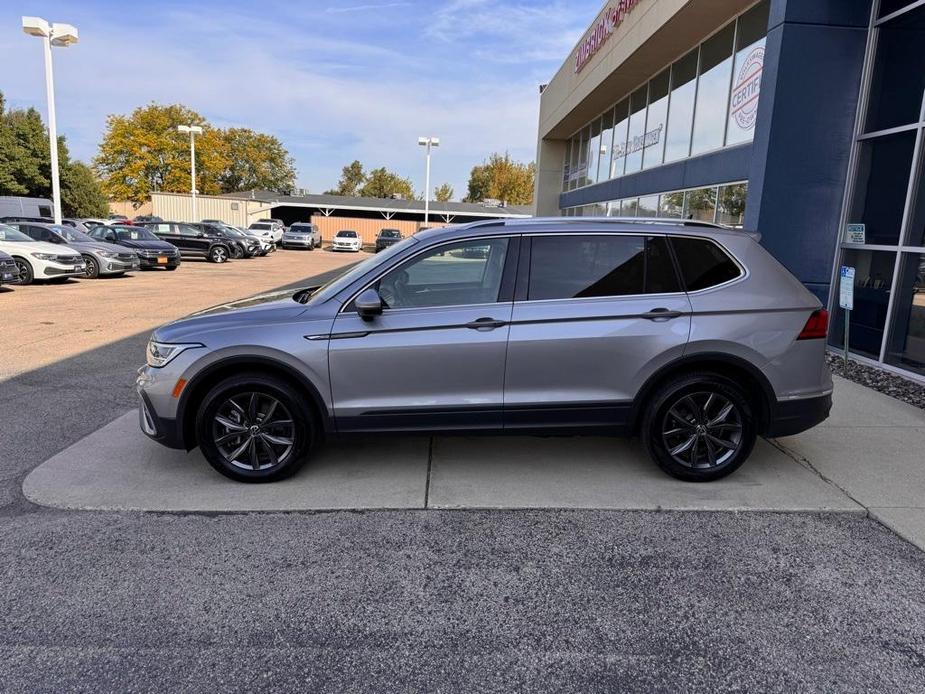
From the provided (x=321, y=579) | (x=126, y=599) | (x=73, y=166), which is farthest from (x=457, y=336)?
(x=73, y=166)

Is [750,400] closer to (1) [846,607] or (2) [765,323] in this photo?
(2) [765,323]

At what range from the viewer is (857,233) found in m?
8.33

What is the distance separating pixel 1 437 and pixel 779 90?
31.9ft

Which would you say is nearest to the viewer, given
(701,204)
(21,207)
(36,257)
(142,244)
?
(701,204)

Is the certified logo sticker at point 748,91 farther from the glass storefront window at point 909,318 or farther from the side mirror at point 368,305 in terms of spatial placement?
the side mirror at point 368,305

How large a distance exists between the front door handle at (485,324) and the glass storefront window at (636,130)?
1417 centimetres

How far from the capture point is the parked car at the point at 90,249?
1798 cm

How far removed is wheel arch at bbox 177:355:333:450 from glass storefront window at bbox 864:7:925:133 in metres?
7.99

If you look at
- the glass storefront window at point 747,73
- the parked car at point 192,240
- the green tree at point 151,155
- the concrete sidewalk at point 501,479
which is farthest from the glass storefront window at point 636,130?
the green tree at point 151,155

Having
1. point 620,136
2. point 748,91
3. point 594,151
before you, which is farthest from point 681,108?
point 594,151

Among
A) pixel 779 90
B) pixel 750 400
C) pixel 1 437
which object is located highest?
pixel 779 90

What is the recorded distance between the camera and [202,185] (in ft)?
217

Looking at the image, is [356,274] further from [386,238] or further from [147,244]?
[386,238]

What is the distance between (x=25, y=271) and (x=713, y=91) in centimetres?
1640
